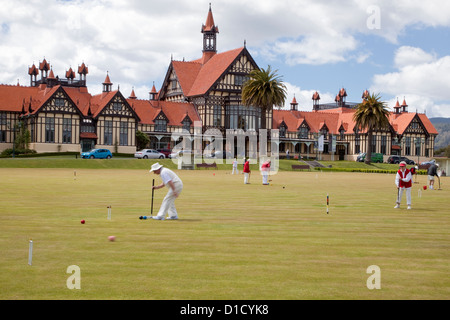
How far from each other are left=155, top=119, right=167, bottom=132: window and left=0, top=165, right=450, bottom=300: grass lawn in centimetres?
6397

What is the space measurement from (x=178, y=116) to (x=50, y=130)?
19.7 m

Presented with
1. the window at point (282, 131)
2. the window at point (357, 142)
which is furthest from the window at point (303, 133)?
the window at point (357, 142)

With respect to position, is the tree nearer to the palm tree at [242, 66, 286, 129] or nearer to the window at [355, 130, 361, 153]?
the palm tree at [242, 66, 286, 129]

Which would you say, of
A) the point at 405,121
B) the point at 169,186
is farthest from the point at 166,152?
the point at 169,186

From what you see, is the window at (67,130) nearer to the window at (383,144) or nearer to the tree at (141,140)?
the tree at (141,140)

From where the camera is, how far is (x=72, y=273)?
32.9 ft

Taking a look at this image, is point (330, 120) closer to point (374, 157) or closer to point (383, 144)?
point (383, 144)

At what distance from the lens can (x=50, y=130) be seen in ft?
249

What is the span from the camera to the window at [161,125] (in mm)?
85812

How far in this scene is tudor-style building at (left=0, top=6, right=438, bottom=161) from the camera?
77.1m

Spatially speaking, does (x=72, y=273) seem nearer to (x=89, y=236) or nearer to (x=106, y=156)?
(x=89, y=236)

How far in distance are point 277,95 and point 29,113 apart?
3198 centimetres

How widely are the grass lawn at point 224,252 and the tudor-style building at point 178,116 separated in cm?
5669

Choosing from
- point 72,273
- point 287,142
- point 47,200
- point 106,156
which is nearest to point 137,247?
point 72,273
